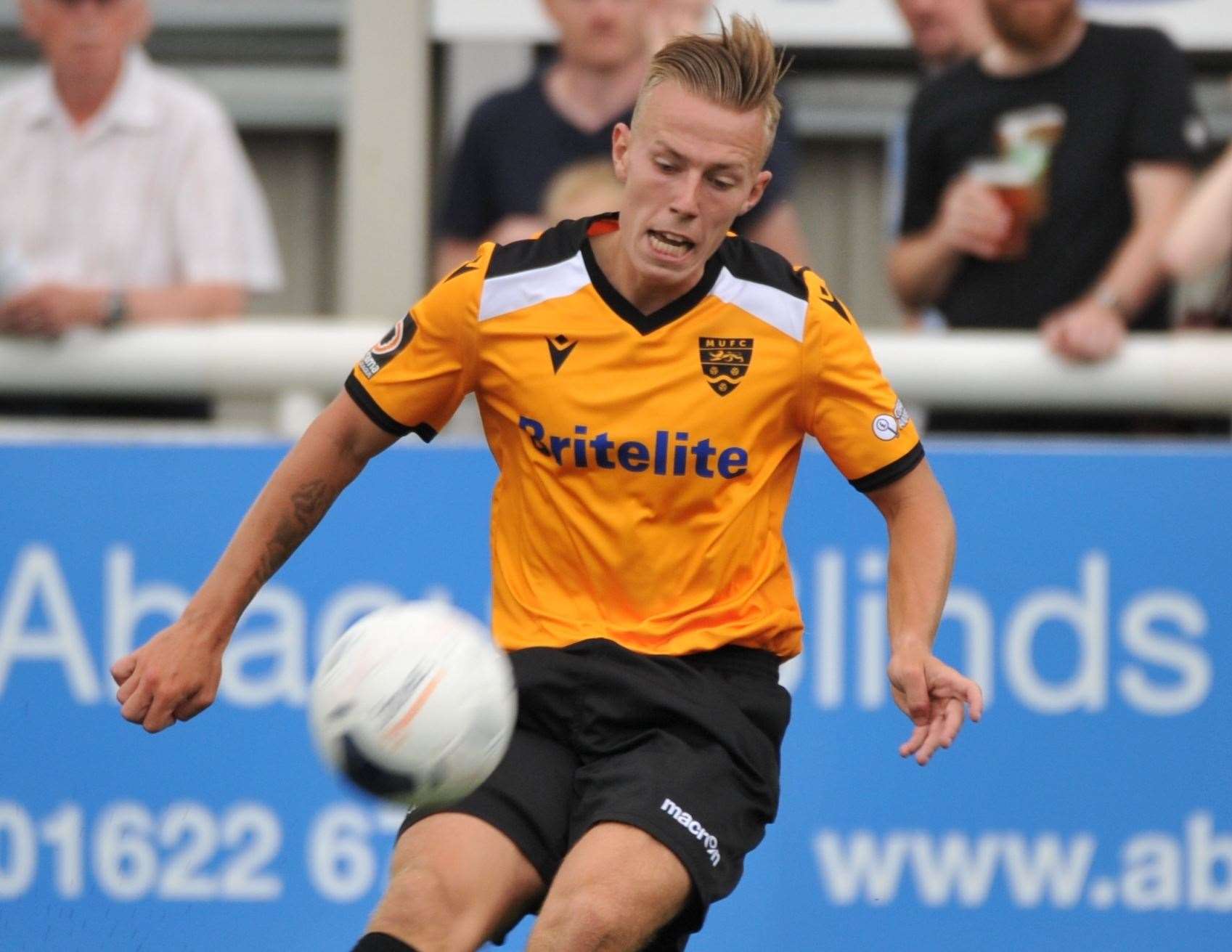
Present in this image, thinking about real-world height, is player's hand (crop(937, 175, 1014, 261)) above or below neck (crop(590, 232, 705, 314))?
below

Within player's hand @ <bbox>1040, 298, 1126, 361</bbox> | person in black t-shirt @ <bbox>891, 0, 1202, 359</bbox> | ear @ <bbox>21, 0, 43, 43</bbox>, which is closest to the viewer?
player's hand @ <bbox>1040, 298, 1126, 361</bbox>

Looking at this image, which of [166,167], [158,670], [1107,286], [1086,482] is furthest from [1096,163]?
[158,670]

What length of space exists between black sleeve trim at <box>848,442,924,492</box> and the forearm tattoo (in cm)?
108

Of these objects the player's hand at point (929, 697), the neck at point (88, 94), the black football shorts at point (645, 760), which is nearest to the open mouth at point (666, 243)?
the black football shorts at point (645, 760)

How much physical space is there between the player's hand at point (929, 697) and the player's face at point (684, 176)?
88 cm

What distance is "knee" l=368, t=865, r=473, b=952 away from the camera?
3.61 metres

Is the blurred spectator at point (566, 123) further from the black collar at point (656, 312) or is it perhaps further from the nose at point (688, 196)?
the nose at point (688, 196)

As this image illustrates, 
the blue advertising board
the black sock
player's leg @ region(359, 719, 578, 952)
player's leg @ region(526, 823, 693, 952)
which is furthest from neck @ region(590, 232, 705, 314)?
the blue advertising board

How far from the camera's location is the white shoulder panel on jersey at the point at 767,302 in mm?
4023

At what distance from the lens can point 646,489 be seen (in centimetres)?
400

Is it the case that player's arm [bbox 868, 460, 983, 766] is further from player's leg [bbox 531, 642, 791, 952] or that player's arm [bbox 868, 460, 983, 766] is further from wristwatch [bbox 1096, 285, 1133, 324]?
wristwatch [bbox 1096, 285, 1133, 324]

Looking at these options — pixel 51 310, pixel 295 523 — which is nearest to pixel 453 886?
pixel 295 523

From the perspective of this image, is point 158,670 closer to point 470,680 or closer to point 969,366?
point 470,680

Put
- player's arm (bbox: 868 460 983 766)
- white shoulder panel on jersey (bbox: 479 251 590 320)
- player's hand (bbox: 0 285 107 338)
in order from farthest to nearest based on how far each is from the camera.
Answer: player's hand (bbox: 0 285 107 338), white shoulder panel on jersey (bbox: 479 251 590 320), player's arm (bbox: 868 460 983 766)
